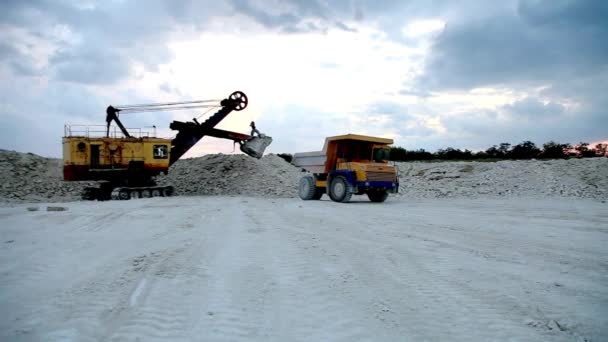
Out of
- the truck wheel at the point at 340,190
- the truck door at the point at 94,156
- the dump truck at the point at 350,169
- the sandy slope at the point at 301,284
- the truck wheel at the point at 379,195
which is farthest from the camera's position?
the truck door at the point at 94,156

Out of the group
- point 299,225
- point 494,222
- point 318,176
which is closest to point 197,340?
point 299,225

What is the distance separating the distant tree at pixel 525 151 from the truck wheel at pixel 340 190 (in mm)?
25922

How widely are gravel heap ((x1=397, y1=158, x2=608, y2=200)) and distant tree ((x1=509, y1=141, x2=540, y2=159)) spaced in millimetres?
13037

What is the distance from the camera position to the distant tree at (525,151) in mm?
38031

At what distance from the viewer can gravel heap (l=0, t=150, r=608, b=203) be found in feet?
71.8

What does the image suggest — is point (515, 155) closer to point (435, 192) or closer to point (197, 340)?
point (435, 192)

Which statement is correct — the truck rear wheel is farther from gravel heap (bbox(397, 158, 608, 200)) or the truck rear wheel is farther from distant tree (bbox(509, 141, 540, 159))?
distant tree (bbox(509, 141, 540, 159))

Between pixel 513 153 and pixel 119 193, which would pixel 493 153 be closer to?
pixel 513 153

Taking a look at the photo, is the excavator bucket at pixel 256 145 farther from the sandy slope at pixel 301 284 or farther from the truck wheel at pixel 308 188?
the sandy slope at pixel 301 284

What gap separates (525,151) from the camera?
38.7 m

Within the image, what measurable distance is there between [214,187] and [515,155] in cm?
2677

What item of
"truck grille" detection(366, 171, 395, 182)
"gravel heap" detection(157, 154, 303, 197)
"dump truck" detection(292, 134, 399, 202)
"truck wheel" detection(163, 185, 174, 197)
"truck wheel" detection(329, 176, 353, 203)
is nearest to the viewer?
"truck grille" detection(366, 171, 395, 182)

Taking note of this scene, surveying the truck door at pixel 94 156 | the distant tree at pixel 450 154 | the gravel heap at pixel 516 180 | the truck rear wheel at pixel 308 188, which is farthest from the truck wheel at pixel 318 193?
the distant tree at pixel 450 154

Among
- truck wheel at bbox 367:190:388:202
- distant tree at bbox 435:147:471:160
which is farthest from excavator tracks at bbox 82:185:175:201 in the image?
distant tree at bbox 435:147:471:160
